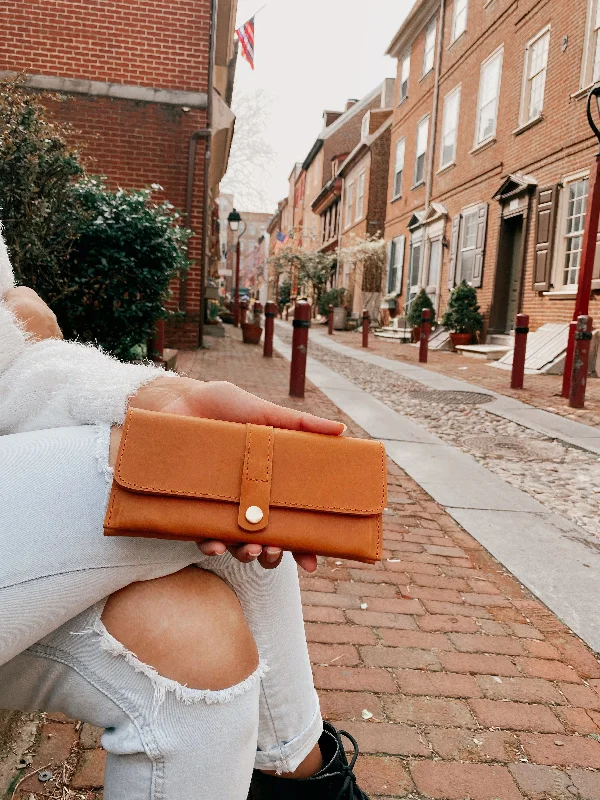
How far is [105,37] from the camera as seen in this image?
9344 mm

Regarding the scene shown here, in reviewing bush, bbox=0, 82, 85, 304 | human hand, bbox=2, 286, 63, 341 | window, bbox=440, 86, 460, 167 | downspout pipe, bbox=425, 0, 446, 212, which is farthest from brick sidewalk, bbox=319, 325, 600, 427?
downspout pipe, bbox=425, 0, 446, 212

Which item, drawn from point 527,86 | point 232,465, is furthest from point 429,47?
point 232,465

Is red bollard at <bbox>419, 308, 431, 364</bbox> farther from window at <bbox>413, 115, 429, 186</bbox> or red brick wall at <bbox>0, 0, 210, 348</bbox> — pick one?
window at <bbox>413, 115, 429, 186</bbox>

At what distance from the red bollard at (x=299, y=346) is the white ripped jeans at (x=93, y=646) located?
5908 mm

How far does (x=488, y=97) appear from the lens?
48.8 feet

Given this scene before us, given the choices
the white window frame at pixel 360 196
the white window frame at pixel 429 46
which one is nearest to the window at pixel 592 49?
the white window frame at pixel 429 46

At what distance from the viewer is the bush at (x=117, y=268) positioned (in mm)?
5977

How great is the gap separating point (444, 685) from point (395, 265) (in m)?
20.7

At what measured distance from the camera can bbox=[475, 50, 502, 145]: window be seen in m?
14.4

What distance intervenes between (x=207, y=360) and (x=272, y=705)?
8.54 m

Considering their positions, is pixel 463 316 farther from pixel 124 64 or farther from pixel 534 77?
pixel 124 64

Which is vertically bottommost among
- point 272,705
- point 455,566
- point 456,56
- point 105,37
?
point 455,566

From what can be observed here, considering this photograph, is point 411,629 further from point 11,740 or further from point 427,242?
point 427,242

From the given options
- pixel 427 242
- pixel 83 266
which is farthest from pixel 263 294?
pixel 83 266
